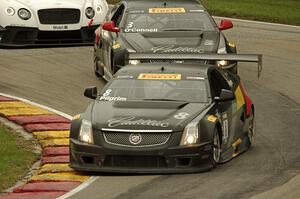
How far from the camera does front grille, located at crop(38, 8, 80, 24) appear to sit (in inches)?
967

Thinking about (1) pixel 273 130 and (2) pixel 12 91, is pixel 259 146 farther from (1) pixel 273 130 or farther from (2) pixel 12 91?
(2) pixel 12 91

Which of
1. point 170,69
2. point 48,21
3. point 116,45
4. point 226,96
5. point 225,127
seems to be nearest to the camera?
point 226,96

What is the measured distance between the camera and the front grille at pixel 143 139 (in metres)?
13.7

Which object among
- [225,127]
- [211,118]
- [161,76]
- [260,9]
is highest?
[161,76]

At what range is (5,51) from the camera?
24828 mm

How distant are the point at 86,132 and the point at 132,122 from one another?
2.02 ft

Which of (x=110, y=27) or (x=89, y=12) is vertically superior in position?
(x=110, y=27)

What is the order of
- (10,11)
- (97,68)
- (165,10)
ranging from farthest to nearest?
(10,11), (97,68), (165,10)

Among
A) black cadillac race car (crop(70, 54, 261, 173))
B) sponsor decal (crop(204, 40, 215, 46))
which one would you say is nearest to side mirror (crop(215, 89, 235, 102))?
black cadillac race car (crop(70, 54, 261, 173))

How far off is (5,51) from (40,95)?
500 centimetres

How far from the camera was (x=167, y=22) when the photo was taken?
68.5 ft

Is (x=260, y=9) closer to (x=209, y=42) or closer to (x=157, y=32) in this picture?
(x=157, y=32)

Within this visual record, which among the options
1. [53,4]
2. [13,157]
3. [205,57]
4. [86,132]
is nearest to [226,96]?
[205,57]

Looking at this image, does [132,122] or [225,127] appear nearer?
[132,122]
